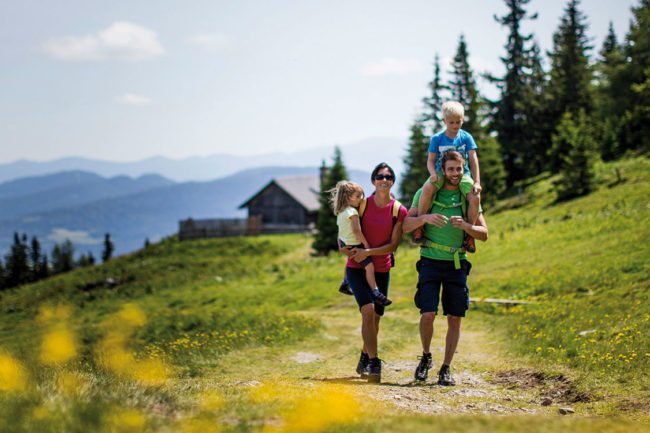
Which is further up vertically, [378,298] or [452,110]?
[452,110]

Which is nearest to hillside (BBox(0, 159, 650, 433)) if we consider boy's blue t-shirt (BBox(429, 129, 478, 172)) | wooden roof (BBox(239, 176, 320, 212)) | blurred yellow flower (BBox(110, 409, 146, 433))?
blurred yellow flower (BBox(110, 409, 146, 433))

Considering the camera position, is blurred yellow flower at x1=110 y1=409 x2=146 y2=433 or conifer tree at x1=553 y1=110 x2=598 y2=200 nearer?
blurred yellow flower at x1=110 y1=409 x2=146 y2=433

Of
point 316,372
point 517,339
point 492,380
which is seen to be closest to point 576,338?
point 517,339

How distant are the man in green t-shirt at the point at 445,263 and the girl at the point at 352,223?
57 cm

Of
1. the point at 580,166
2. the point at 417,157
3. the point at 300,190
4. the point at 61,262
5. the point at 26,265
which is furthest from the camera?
the point at 61,262

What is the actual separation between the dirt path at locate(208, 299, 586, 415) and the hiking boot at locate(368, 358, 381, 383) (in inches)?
5.3

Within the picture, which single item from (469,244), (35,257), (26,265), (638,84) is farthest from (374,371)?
(35,257)

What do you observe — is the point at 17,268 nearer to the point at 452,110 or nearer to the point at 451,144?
the point at 451,144

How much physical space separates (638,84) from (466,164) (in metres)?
47.7

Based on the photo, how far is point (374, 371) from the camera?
7578mm

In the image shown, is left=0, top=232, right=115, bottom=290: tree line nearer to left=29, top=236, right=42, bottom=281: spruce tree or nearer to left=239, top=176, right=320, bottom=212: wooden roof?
left=29, top=236, right=42, bottom=281: spruce tree

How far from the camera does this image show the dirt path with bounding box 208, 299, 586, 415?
20.0ft

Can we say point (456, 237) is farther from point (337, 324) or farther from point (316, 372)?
point (337, 324)

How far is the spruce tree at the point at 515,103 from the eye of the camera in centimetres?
5366
